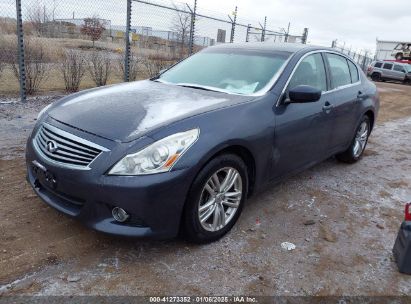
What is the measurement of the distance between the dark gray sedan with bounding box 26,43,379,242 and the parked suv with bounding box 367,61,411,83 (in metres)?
24.9

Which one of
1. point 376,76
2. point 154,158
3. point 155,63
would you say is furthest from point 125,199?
point 376,76

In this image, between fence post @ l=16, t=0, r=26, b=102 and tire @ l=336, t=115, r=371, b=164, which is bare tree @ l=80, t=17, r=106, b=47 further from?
tire @ l=336, t=115, r=371, b=164

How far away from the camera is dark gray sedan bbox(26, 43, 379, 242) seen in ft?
8.65

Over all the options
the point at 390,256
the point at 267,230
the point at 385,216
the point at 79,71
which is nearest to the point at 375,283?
the point at 390,256

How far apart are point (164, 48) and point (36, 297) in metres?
11.2

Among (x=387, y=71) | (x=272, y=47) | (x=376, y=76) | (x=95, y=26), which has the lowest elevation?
(x=376, y=76)

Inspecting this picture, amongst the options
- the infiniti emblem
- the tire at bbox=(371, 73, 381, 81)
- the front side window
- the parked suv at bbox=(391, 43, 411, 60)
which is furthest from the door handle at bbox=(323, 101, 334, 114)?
the parked suv at bbox=(391, 43, 411, 60)

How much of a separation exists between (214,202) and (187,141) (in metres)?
0.63

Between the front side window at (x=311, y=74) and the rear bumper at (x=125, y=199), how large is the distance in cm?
176

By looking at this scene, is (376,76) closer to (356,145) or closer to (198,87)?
(356,145)

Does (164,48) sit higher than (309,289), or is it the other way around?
(164,48)

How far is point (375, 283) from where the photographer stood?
2871mm

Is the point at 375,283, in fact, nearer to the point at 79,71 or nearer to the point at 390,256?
the point at 390,256

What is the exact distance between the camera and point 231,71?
13.0 feet
